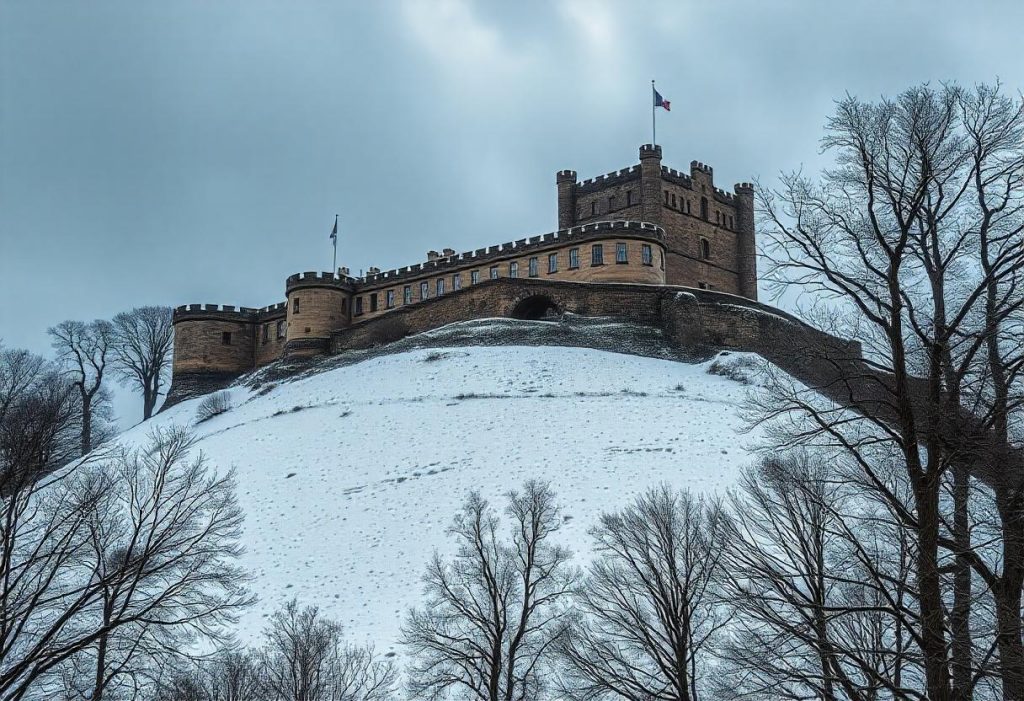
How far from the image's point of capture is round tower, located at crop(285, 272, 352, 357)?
72812mm

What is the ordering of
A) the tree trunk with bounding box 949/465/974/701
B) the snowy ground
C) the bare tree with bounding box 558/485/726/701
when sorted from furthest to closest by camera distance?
the snowy ground < the bare tree with bounding box 558/485/726/701 < the tree trunk with bounding box 949/465/974/701

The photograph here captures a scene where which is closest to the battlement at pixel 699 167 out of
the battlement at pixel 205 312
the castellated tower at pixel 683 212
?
the castellated tower at pixel 683 212

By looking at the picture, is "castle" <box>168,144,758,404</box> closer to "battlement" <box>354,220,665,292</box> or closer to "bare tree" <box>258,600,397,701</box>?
"battlement" <box>354,220,665,292</box>

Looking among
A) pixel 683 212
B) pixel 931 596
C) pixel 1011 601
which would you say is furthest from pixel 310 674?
pixel 683 212

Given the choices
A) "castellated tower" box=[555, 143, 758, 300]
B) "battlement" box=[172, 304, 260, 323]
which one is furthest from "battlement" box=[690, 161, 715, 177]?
"battlement" box=[172, 304, 260, 323]

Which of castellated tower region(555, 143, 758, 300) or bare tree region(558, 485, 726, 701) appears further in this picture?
castellated tower region(555, 143, 758, 300)

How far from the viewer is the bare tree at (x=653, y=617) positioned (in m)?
19.8

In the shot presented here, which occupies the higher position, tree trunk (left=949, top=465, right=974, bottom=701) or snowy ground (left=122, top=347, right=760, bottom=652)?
snowy ground (left=122, top=347, right=760, bottom=652)

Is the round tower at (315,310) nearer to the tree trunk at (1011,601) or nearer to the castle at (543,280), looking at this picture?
the castle at (543,280)

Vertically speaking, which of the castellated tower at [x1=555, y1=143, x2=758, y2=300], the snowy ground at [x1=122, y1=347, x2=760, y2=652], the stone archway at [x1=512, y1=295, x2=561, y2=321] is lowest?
the snowy ground at [x1=122, y1=347, x2=760, y2=652]

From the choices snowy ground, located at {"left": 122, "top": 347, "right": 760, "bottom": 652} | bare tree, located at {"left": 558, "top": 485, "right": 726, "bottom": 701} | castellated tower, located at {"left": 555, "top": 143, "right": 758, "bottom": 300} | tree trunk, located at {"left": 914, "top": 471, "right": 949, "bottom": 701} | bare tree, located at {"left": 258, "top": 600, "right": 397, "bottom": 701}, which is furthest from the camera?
castellated tower, located at {"left": 555, "top": 143, "right": 758, "bottom": 300}

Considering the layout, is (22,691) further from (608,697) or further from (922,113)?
(922,113)

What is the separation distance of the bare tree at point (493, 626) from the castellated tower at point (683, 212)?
4491cm

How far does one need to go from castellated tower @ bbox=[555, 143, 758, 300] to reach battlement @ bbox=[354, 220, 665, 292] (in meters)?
4.02
